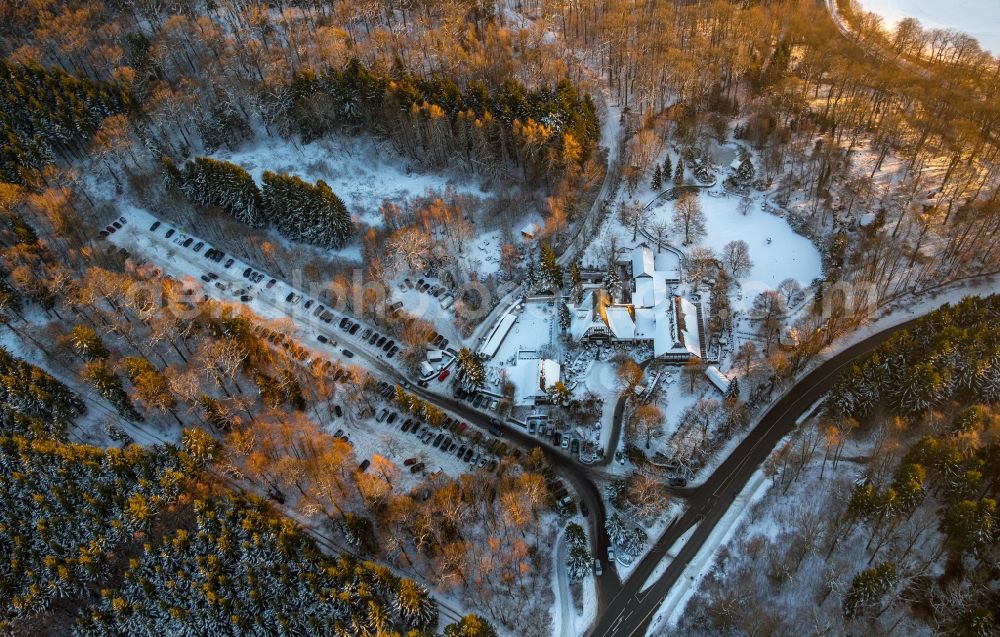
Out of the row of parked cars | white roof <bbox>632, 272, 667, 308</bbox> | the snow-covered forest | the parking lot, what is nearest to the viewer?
the snow-covered forest

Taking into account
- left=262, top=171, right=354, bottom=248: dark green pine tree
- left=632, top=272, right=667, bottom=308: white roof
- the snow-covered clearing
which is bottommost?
the snow-covered clearing

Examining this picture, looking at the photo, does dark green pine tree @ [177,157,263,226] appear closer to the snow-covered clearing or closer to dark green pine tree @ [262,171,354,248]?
dark green pine tree @ [262,171,354,248]

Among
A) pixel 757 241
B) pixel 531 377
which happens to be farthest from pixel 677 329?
pixel 757 241

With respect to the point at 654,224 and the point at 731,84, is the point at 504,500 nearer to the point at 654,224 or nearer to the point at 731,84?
the point at 654,224

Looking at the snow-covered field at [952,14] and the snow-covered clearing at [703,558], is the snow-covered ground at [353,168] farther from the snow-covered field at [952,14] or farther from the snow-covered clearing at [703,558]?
the snow-covered field at [952,14]

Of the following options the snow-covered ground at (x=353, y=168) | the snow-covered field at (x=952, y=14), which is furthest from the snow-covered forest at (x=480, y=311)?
the snow-covered field at (x=952, y=14)

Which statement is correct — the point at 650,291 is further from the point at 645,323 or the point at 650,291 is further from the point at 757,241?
the point at 757,241

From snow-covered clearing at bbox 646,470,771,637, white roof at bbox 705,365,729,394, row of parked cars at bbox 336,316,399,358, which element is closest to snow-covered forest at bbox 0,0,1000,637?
row of parked cars at bbox 336,316,399,358
